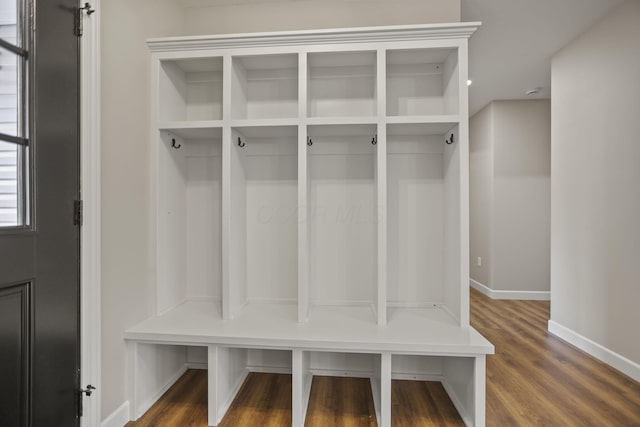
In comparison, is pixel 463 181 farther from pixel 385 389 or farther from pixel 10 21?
pixel 10 21

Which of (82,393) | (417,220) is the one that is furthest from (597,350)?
(82,393)

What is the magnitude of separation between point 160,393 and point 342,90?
7.59ft

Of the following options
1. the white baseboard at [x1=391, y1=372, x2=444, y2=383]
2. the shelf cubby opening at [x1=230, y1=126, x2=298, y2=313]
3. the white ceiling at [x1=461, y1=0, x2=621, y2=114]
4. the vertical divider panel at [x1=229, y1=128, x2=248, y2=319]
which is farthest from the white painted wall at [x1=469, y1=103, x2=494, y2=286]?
the vertical divider panel at [x1=229, y1=128, x2=248, y2=319]

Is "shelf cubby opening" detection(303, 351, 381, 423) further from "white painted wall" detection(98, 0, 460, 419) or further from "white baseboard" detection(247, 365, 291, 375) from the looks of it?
"white painted wall" detection(98, 0, 460, 419)

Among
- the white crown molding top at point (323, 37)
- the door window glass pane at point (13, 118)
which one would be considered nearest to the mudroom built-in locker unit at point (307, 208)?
the white crown molding top at point (323, 37)

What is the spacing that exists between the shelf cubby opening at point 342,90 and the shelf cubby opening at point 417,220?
0.31 metres

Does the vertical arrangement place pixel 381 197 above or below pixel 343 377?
above

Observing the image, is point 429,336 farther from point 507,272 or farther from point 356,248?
point 507,272

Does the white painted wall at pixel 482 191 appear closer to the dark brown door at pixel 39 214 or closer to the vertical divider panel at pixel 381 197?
the vertical divider panel at pixel 381 197

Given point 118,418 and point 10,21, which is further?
point 118,418

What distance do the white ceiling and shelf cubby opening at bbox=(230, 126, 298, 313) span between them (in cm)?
183

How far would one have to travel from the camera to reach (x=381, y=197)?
1708mm

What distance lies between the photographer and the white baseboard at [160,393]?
1.67m

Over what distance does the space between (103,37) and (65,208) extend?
874 mm
